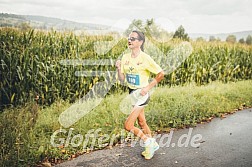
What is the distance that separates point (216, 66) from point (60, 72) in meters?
7.08

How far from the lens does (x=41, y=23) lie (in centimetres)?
831

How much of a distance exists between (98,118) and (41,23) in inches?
153

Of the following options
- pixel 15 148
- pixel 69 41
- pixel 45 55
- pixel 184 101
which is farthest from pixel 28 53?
pixel 184 101

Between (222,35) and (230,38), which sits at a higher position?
(222,35)

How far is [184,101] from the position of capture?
7.23 m

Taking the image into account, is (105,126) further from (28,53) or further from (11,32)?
(11,32)

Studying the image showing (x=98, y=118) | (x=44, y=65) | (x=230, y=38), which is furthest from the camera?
(x=230, y=38)

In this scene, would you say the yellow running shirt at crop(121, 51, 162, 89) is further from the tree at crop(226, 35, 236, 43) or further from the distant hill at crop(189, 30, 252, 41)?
the tree at crop(226, 35, 236, 43)

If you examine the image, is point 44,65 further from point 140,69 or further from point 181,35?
point 181,35

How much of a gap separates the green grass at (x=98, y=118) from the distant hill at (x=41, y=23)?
A: 2.50 metres

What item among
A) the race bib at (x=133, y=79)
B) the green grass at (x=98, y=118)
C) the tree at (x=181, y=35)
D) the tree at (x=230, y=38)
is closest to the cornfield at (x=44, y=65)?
the green grass at (x=98, y=118)

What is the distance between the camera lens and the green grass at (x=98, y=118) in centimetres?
437

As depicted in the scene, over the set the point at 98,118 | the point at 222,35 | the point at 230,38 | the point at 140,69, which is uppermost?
the point at 222,35

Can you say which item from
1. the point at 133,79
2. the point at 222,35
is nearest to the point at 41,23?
the point at 133,79
